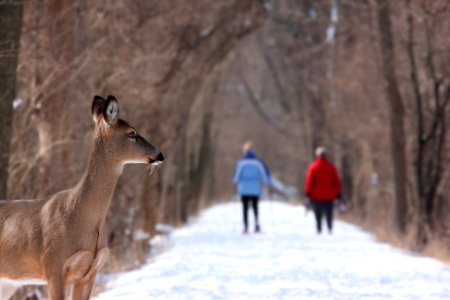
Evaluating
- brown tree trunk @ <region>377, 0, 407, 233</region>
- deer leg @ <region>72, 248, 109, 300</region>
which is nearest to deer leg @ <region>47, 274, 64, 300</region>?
deer leg @ <region>72, 248, 109, 300</region>

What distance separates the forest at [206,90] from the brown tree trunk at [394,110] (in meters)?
0.03

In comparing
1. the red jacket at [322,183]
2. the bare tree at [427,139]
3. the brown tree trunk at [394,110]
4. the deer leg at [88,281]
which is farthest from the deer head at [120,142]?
the red jacket at [322,183]

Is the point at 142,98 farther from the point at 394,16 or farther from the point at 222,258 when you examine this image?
the point at 394,16

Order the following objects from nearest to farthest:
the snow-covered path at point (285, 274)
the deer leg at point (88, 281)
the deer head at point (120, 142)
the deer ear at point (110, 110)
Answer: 1. the deer ear at point (110, 110)
2. the deer leg at point (88, 281)
3. the deer head at point (120, 142)
4. the snow-covered path at point (285, 274)

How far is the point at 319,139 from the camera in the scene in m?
44.7

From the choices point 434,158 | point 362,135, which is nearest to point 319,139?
point 362,135

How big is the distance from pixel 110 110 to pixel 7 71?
13.8 feet

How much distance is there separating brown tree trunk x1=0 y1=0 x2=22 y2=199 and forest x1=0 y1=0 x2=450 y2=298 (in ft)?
0.05

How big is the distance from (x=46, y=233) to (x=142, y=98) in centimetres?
1113

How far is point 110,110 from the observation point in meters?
7.35

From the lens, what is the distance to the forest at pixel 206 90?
14914 mm

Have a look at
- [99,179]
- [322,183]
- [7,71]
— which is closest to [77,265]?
[99,179]

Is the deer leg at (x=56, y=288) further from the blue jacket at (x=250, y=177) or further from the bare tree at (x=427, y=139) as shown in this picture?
the blue jacket at (x=250, y=177)

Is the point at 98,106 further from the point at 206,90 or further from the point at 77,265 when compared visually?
the point at 206,90
